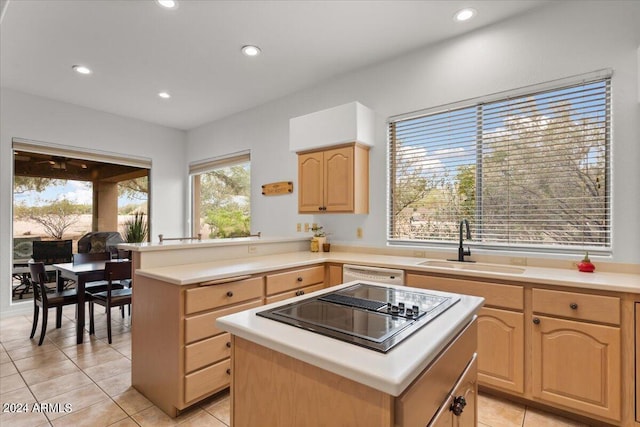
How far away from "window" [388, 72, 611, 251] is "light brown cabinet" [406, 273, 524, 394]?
2.19 feet

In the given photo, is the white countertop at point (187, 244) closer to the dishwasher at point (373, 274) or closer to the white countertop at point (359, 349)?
the dishwasher at point (373, 274)

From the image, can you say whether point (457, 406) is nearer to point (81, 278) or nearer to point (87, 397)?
point (87, 397)

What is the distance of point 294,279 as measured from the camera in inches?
106

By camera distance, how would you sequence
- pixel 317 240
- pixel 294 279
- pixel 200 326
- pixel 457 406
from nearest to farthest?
pixel 457 406
pixel 200 326
pixel 294 279
pixel 317 240

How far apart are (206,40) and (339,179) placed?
179 cm

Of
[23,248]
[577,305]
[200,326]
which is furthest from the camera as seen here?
[23,248]

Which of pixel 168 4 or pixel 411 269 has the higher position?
pixel 168 4

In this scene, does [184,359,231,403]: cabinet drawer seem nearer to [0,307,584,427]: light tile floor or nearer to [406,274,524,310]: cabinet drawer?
[0,307,584,427]: light tile floor

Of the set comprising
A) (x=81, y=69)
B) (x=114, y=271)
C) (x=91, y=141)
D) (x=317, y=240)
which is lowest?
(x=114, y=271)

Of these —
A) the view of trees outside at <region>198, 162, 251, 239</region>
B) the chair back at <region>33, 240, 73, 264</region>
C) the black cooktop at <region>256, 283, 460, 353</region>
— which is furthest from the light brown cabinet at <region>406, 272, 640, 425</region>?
the chair back at <region>33, 240, 73, 264</region>

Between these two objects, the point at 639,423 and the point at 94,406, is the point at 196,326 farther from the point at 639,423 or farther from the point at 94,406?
the point at 639,423

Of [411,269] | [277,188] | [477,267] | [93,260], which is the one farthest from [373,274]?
[93,260]

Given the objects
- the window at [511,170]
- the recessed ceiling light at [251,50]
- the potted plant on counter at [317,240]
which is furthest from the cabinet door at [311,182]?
the recessed ceiling light at [251,50]

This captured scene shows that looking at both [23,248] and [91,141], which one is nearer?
[23,248]
